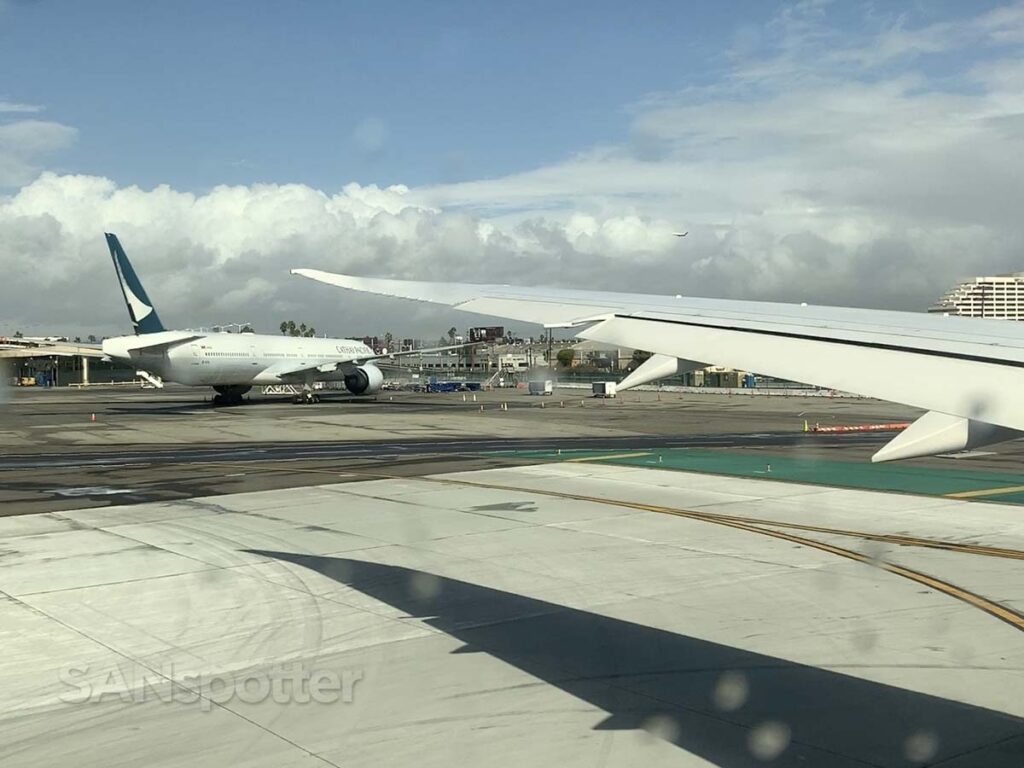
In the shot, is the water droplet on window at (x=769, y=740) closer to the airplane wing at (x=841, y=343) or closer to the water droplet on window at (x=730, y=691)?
the water droplet on window at (x=730, y=691)

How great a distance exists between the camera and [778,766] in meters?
7.17

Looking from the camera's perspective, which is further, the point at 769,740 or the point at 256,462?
the point at 256,462

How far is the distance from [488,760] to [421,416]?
47750mm

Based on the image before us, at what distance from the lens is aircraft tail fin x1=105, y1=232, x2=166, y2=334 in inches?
2397

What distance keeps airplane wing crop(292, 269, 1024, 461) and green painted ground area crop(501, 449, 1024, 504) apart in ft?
55.9

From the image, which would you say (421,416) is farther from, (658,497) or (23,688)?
(23,688)

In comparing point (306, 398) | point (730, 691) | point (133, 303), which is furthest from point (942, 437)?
point (306, 398)

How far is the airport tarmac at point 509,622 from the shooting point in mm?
7832

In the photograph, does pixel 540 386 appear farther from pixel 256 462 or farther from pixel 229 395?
pixel 256 462

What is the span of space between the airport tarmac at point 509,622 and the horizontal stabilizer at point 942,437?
3.29 metres

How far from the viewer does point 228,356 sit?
62750 mm

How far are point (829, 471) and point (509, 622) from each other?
18.7 m

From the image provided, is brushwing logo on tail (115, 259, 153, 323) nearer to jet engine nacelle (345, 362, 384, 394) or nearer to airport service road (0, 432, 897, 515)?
jet engine nacelle (345, 362, 384, 394)

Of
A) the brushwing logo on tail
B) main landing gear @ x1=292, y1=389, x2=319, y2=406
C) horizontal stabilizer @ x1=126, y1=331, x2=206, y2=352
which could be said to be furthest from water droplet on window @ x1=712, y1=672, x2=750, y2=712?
main landing gear @ x1=292, y1=389, x2=319, y2=406
